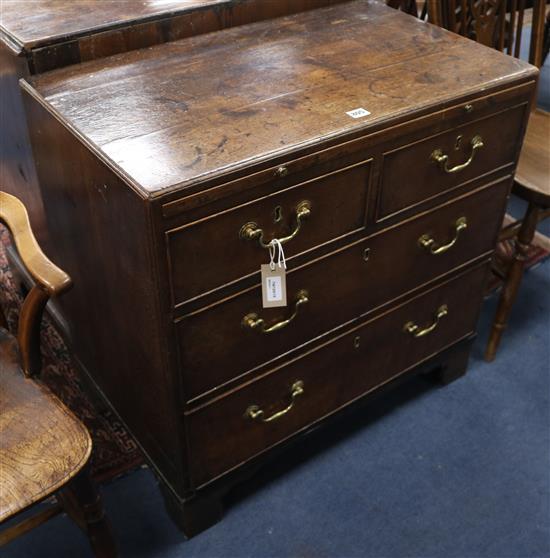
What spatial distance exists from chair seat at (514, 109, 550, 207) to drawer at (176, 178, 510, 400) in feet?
0.50

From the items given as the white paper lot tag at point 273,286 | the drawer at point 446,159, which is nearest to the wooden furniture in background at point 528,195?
the drawer at point 446,159

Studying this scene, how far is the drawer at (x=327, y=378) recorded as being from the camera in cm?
140

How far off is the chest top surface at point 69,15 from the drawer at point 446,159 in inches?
20.2

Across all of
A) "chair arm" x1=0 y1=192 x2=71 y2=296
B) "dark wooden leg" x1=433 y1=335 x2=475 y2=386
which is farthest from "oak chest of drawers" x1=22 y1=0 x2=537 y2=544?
"dark wooden leg" x1=433 y1=335 x2=475 y2=386

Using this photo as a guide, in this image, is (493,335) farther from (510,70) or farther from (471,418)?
(510,70)

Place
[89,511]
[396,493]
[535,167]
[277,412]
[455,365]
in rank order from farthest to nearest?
[455,365] → [535,167] → [396,493] → [277,412] → [89,511]

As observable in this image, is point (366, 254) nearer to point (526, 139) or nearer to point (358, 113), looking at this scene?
point (358, 113)

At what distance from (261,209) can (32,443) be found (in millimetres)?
516

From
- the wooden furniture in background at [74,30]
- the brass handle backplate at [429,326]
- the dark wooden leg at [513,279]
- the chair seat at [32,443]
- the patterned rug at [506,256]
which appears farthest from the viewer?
the patterned rug at [506,256]

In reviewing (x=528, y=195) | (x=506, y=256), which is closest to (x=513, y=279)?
(x=506, y=256)

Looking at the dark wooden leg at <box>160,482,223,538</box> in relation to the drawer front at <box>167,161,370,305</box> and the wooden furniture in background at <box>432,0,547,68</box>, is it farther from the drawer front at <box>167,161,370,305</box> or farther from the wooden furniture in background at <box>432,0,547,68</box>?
the wooden furniture in background at <box>432,0,547,68</box>

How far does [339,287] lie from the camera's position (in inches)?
54.8

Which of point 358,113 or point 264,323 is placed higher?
point 358,113

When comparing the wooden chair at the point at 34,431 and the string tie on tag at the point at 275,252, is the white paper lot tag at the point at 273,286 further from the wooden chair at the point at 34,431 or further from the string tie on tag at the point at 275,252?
the wooden chair at the point at 34,431
